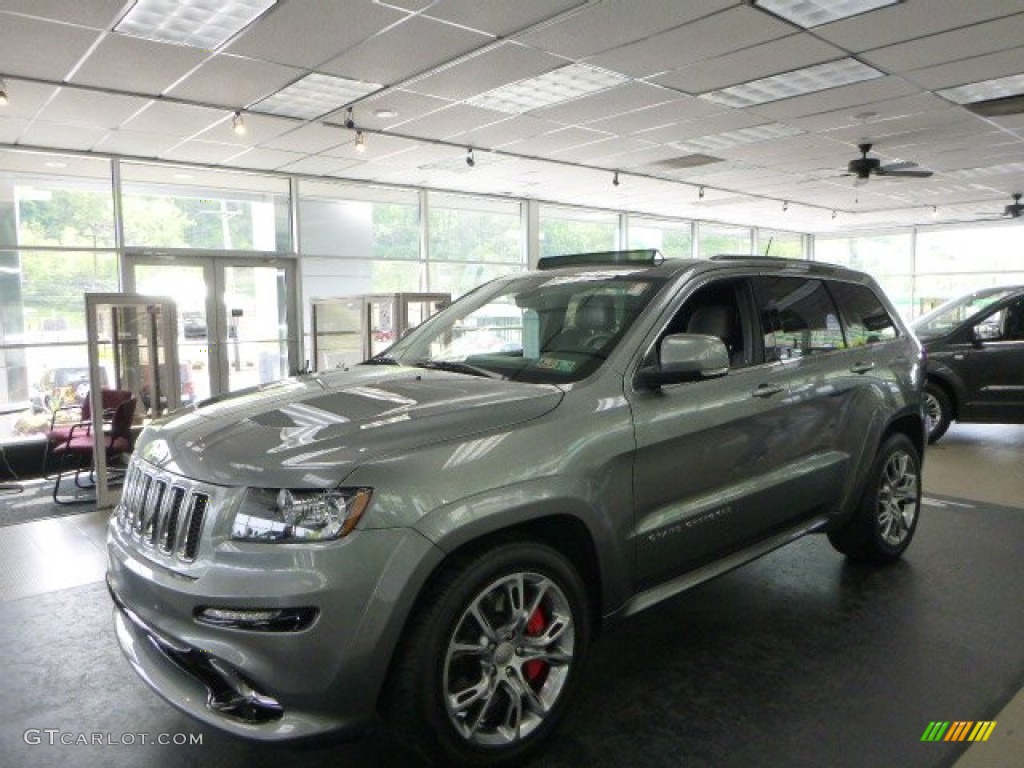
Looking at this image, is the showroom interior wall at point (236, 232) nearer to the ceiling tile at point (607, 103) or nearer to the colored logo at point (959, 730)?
the ceiling tile at point (607, 103)

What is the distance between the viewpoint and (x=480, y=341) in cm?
301

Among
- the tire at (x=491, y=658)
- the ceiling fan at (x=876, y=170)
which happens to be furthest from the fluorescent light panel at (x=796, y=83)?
the tire at (x=491, y=658)

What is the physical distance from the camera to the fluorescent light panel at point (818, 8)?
14.7ft

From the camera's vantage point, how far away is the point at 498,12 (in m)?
4.51

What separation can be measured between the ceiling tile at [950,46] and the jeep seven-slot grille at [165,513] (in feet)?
18.2

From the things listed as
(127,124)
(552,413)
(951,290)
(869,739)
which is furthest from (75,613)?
(951,290)

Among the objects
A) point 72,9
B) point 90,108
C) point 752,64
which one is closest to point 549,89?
point 752,64

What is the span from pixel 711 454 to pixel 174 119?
6257 mm

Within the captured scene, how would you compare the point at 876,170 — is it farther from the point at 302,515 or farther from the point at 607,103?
the point at 302,515

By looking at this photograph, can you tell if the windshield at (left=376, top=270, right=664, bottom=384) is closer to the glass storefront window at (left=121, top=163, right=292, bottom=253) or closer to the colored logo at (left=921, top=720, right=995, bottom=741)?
the colored logo at (left=921, top=720, right=995, bottom=741)

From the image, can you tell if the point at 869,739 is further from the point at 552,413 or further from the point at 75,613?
the point at 75,613

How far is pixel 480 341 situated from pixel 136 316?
4.84 m

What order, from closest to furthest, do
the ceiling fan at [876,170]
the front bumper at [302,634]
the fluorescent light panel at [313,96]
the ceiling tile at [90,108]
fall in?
the front bumper at [302,634] → the fluorescent light panel at [313,96] → the ceiling tile at [90,108] → the ceiling fan at [876,170]

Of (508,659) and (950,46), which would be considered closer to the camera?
(508,659)
